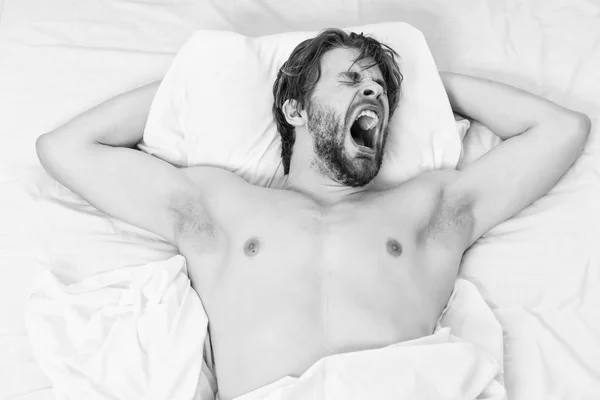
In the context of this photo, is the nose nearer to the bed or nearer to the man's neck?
the man's neck

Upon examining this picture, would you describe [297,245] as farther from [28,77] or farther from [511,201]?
[28,77]

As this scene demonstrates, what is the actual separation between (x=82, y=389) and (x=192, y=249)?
1.37 feet

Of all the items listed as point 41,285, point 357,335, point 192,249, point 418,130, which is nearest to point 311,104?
point 418,130

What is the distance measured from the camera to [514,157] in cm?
202

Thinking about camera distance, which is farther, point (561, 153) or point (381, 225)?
point (561, 153)

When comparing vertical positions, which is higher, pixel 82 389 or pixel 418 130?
pixel 418 130

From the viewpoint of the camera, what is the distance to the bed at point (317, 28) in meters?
1.84

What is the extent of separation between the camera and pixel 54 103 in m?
2.24

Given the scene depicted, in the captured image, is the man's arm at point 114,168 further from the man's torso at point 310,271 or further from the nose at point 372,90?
the nose at point 372,90

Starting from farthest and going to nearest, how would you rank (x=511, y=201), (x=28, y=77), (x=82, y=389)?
(x=28, y=77) → (x=511, y=201) → (x=82, y=389)

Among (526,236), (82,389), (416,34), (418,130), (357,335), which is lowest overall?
(82,389)

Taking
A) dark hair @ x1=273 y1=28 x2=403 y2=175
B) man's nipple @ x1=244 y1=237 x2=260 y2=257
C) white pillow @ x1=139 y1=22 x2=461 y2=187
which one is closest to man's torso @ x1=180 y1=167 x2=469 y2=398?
man's nipple @ x1=244 y1=237 x2=260 y2=257

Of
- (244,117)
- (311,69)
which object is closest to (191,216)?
(244,117)

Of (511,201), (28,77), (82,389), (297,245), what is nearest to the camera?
(82,389)
